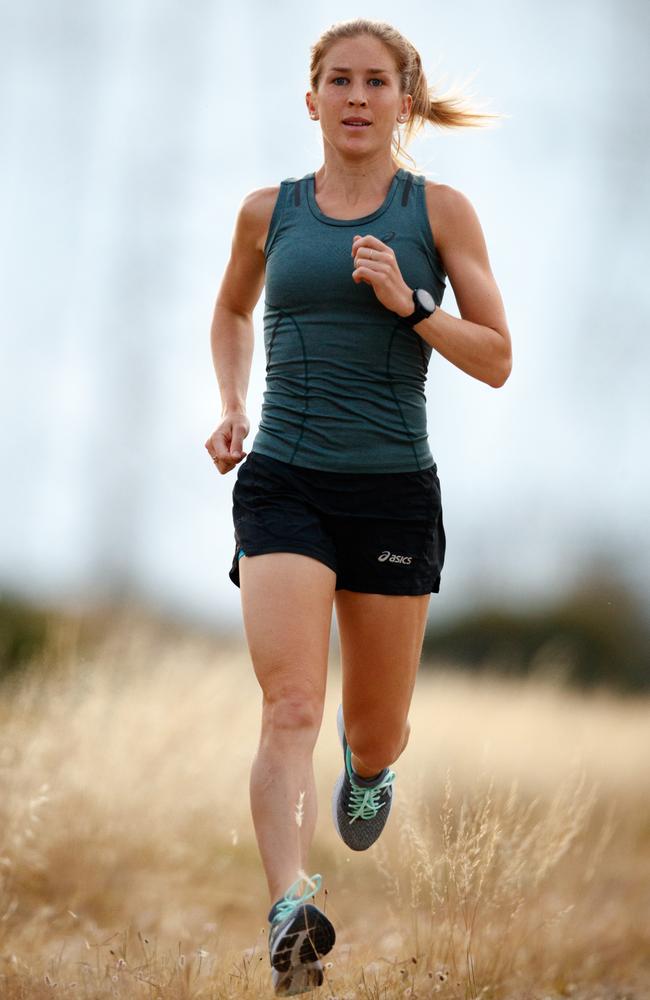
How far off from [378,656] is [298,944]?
3.02 feet

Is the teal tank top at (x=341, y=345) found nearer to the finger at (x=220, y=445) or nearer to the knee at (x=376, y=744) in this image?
the finger at (x=220, y=445)

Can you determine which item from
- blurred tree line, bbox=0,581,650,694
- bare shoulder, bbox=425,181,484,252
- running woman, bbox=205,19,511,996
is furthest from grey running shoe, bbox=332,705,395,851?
blurred tree line, bbox=0,581,650,694

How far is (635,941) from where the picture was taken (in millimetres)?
4828

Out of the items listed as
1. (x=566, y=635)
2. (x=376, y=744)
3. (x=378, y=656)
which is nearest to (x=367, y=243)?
(x=378, y=656)

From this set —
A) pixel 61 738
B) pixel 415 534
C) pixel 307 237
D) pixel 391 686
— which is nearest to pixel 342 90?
pixel 307 237

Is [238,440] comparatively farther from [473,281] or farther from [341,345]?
[473,281]

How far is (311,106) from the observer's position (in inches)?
148

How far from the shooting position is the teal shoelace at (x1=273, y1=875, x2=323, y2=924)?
3100mm

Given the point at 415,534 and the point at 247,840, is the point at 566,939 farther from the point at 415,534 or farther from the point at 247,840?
the point at 247,840

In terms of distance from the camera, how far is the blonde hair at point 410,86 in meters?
3.70

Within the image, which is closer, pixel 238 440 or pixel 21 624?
pixel 238 440

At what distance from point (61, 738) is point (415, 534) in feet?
8.96

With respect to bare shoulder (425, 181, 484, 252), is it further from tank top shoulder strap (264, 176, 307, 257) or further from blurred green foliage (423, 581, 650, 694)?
blurred green foliage (423, 581, 650, 694)

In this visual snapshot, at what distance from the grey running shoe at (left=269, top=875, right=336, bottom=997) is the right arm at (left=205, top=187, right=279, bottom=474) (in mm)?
1092
